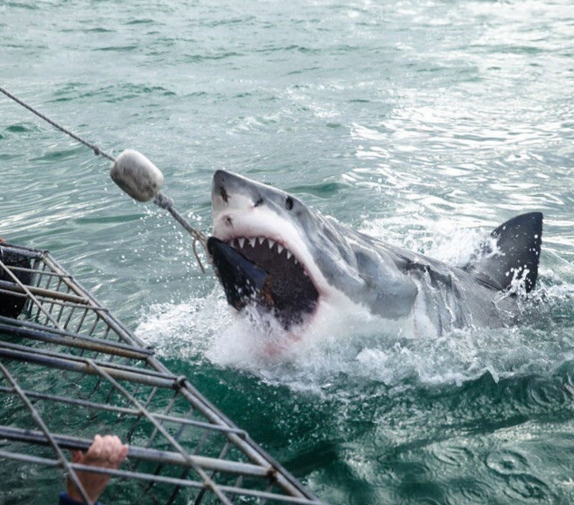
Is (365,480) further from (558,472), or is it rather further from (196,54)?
(196,54)

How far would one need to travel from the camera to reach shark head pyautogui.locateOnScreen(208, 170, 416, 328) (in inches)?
116

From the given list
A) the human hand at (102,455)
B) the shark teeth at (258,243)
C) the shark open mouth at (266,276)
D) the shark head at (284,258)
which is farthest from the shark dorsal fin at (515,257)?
the human hand at (102,455)

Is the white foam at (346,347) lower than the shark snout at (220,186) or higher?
lower

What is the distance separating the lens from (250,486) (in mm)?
2824

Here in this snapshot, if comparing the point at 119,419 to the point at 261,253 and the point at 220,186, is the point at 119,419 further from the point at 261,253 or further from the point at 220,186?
the point at 220,186

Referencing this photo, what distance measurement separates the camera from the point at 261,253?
10.2 ft

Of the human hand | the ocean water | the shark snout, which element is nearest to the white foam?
the ocean water

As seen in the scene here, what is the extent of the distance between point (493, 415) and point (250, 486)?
3.90 feet

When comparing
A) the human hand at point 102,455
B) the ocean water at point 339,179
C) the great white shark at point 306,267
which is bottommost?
the ocean water at point 339,179

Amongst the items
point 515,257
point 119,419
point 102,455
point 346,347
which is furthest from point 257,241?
point 515,257

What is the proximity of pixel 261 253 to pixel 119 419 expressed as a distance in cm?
88

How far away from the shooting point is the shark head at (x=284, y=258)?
2959 millimetres

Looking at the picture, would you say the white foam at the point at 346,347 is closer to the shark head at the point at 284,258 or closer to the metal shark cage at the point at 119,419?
the shark head at the point at 284,258

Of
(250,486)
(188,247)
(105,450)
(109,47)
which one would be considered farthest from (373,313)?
(109,47)
